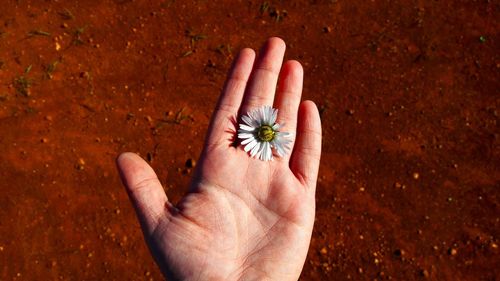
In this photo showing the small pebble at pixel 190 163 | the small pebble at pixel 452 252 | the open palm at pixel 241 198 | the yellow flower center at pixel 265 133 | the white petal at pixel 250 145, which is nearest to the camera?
the open palm at pixel 241 198

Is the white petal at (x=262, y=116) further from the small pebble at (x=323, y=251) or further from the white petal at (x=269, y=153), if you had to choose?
the small pebble at (x=323, y=251)

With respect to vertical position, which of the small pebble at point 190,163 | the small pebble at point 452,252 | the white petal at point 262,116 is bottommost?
the small pebble at point 452,252

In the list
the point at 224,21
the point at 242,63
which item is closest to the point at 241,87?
the point at 242,63

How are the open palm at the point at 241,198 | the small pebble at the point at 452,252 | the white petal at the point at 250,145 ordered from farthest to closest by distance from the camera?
the small pebble at the point at 452,252
the white petal at the point at 250,145
the open palm at the point at 241,198

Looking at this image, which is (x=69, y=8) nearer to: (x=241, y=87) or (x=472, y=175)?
(x=241, y=87)

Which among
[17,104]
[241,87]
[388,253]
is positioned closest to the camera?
[241,87]

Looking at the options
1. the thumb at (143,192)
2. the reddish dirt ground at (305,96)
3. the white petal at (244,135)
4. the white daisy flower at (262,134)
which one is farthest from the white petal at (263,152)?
the reddish dirt ground at (305,96)
